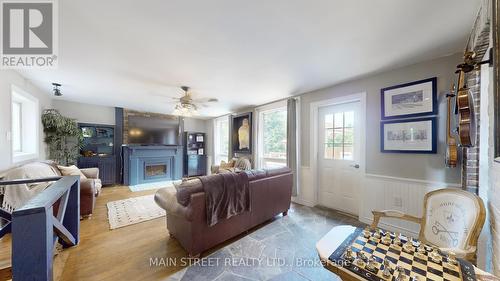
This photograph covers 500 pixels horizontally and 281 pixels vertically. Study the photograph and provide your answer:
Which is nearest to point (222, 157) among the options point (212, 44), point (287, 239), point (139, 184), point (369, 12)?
point (139, 184)

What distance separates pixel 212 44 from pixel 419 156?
2.87 meters

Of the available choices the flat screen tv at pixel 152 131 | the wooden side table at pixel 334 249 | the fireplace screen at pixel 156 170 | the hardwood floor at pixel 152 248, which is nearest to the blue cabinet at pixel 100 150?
the flat screen tv at pixel 152 131

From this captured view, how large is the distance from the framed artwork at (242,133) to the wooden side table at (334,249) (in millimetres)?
3738

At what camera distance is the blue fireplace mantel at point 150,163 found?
16.7 ft

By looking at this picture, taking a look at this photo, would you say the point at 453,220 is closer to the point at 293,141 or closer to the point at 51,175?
the point at 293,141

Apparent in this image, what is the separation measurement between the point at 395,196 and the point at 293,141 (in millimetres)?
1813

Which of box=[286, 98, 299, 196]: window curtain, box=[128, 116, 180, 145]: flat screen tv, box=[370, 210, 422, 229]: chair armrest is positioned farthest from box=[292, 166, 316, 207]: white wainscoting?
box=[128, 116, 180, 145]: flat screen tv

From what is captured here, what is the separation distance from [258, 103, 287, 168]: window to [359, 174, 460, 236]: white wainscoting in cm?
183

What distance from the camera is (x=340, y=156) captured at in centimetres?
322

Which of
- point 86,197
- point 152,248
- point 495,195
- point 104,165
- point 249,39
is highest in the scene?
point 249,39

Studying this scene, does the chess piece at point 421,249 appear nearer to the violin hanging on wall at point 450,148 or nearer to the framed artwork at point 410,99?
the violin hanging on wall at point 450,148

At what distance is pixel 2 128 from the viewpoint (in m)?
2.30

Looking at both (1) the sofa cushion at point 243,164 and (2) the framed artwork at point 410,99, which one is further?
(1) the sofa cushion at point 243,164

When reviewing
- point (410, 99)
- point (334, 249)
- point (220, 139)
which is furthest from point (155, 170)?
point (410, 99)
